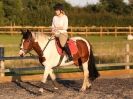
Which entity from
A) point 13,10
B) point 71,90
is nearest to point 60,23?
point 71,90

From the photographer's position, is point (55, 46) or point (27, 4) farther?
point (27, 4)

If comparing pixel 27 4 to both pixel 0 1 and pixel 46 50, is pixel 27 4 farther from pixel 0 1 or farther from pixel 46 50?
pixel 46 50

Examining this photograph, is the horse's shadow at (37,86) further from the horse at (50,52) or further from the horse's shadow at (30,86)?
the horse at (50,52)

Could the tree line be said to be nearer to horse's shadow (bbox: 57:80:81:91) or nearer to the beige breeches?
horse's shadow (bbox: 57:80:81:91)

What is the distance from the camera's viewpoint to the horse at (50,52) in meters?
11.7

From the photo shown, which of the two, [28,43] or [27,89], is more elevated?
[28,43]

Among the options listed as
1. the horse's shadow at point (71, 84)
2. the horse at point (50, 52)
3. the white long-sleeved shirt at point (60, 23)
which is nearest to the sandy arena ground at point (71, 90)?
the horse's shadow at point (71, 84)

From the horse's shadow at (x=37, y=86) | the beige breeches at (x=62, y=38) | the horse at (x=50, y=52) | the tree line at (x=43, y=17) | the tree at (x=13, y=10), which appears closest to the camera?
the horse at (x=50, y=52)

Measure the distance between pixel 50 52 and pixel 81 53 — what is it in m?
1.08

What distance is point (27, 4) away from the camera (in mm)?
79188

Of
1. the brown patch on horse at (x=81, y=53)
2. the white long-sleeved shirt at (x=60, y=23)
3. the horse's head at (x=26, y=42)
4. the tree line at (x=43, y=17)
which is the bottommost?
the tree line at (x=43, y=17)

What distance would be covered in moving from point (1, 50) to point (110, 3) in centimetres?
7357

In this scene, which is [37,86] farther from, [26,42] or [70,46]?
[26,42]

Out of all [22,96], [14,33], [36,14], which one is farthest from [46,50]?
[36,14]
